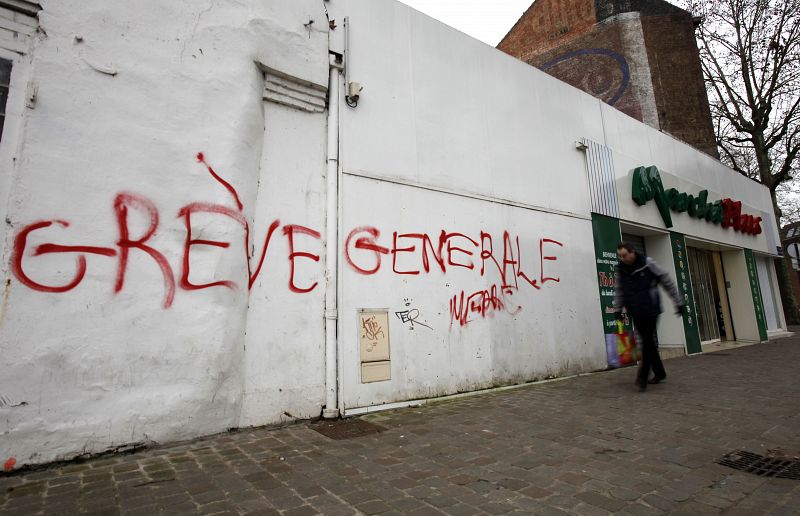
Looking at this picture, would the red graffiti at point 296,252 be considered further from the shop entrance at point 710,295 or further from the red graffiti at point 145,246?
the shop entrance at point 710,295

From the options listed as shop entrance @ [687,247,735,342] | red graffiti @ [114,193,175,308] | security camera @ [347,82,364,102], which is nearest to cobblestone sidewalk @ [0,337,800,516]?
red graffiti @ [114,193,175,308]

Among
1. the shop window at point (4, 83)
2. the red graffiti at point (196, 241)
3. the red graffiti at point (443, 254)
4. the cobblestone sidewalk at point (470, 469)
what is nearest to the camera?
the cobblestone sidewalk at point (470, 469)

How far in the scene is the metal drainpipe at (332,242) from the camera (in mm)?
4430

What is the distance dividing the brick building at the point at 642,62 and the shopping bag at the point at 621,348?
496 inches

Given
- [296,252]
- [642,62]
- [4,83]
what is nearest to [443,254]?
[296,252]

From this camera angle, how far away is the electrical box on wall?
4.71 metres

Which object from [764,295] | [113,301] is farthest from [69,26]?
[764,295]

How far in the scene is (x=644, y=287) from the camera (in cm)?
540

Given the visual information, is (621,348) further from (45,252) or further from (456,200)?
(45,252)

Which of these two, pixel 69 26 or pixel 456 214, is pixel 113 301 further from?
pixel 456 214

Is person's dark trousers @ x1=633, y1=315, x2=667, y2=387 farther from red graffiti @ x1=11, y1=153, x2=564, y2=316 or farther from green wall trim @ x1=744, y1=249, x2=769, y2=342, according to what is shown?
green wall trim @ x1=744, y1=249, x2=769, y2=342

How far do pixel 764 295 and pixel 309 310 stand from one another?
1698 centimetres

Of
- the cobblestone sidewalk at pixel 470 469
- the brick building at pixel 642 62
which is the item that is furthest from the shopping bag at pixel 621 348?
the brick building at pixel 642 62

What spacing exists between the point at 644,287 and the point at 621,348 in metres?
3.10
